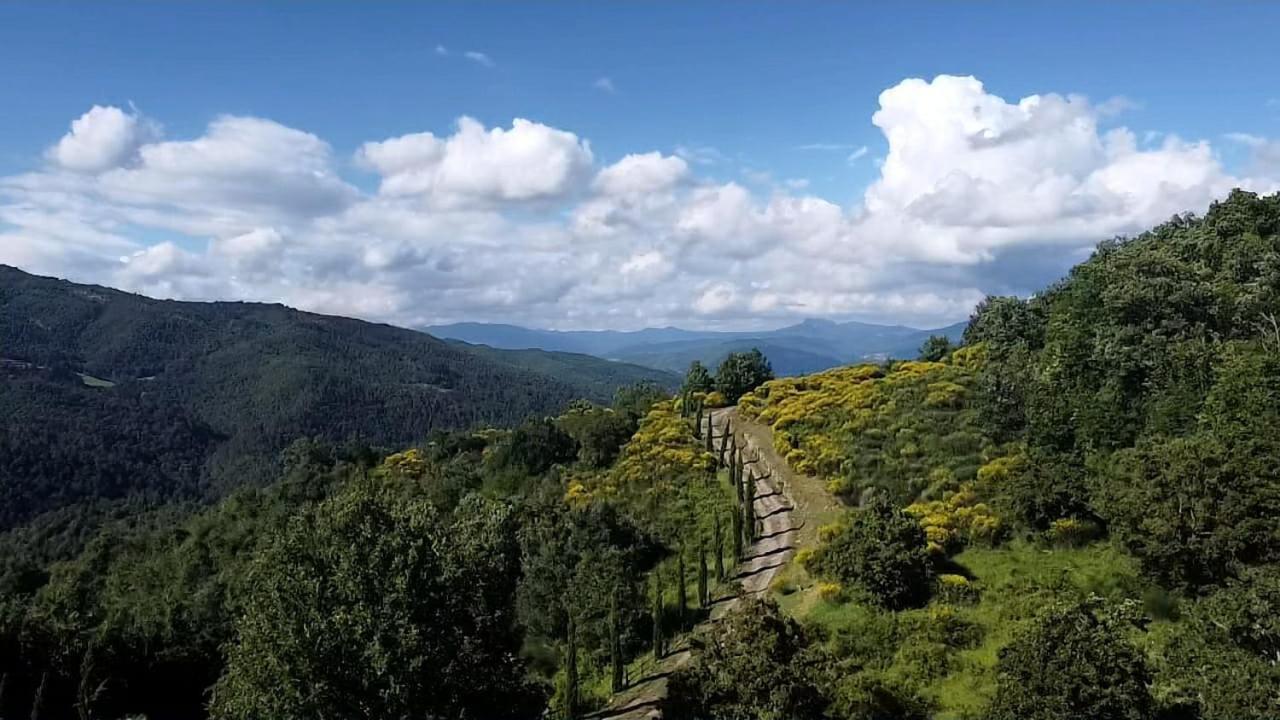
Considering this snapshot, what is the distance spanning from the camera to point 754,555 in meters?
38.3

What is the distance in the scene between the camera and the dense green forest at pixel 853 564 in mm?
18656

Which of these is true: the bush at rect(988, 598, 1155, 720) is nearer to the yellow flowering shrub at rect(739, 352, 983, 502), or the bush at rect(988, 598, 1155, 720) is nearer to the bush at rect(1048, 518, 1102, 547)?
the bush at rect(1048, 518, 1102, 547)

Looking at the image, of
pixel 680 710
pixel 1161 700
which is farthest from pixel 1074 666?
pixel 680 710

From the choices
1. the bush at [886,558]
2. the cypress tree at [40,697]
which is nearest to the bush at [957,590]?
the bush at [886,558]

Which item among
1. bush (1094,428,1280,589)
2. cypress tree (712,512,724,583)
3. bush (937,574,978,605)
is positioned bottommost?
cypress tree (712,512,724,583)

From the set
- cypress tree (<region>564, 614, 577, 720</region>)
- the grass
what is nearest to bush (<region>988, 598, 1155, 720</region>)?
the grass

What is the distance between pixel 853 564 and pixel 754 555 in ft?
29.6

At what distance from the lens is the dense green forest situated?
18656 millimetres

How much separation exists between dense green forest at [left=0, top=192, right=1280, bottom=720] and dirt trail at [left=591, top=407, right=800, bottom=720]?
0.97 metres

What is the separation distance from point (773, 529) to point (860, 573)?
11976 mm

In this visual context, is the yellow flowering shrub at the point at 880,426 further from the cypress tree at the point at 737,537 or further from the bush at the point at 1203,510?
the bush at the point at 1203,510

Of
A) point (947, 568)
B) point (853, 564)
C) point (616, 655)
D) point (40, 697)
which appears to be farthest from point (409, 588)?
point (947, 568)

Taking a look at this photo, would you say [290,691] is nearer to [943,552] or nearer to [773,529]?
[943,552]

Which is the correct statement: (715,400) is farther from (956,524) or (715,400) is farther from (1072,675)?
(1072,675)
